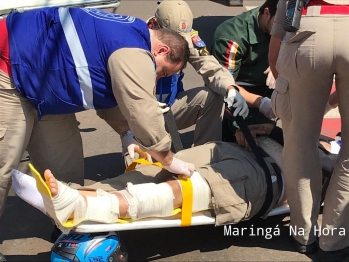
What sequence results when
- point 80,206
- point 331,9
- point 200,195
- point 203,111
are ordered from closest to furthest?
point 331,9 → point 80,206 → point 200,195 → point 203,111

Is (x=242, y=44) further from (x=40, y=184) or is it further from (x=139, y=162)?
(x=40, y=184)

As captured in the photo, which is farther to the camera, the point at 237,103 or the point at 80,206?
the point at 237,103

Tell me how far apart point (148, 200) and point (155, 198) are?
1.5 inches

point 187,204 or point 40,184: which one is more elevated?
point 40,184

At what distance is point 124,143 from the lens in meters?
3.26

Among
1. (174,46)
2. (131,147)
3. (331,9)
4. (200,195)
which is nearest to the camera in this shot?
(331,9)

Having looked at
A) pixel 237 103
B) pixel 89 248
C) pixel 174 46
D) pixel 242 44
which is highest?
pixel 174 46

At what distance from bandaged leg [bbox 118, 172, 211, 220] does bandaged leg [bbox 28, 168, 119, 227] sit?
84 millimetres

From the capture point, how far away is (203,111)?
3.72m

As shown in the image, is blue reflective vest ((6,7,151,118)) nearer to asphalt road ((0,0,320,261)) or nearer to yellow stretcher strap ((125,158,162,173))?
yellow stretcher strap ((125,158,162,173))

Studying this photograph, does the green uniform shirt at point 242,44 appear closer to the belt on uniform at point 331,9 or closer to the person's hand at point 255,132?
the person's hand at point 255,132

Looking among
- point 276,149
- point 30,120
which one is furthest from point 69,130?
point 276,149

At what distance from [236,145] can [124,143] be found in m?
0.65

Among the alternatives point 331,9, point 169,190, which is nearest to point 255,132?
point 169,190
